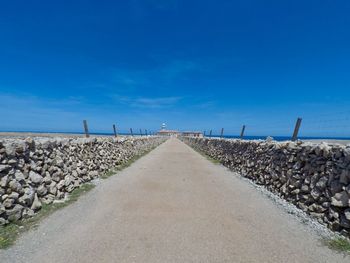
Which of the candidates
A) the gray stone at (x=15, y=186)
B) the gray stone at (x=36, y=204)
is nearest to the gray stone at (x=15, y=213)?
the gray stone at (x=15, y=186)

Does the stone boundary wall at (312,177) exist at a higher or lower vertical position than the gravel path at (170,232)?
higher

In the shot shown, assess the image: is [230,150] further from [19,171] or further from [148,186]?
[19,171]

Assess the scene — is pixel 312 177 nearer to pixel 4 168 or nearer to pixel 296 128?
pixel 296 128

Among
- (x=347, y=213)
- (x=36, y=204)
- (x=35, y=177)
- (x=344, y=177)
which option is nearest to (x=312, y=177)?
(x=344, y=177)

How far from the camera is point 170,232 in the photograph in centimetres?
474

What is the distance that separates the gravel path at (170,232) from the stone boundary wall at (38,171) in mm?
635

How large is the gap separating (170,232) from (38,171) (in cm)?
365

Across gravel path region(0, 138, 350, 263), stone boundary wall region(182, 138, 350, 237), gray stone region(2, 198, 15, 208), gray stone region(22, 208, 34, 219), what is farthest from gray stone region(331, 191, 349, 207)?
gray stone region(2, 198, 15, 208)

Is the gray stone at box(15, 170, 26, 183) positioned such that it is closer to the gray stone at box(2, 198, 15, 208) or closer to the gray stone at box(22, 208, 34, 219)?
the gray stone at box(2, 198, 15, 208)

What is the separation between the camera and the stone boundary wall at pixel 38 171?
16.4ft

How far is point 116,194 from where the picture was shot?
755 cm

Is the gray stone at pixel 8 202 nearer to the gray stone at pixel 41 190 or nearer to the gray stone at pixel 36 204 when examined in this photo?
the gray stone at pixel 36 204

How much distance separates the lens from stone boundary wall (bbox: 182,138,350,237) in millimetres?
4926

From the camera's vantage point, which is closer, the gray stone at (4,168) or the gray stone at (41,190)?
the gray stone at (4,168)
